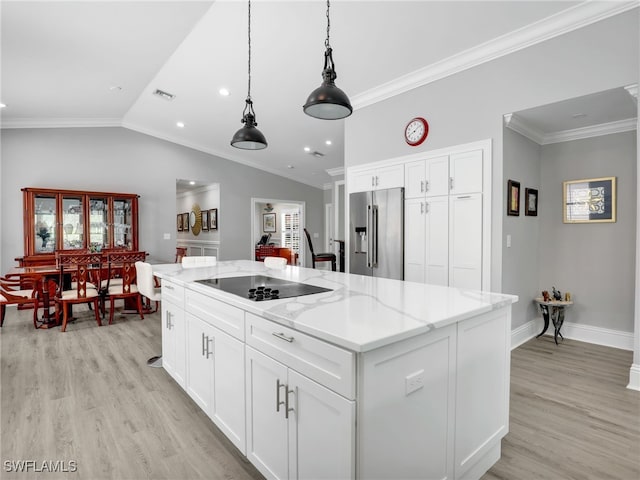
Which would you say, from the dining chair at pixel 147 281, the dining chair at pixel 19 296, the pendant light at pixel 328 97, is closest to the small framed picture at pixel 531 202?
the pendant light at pixel 328 97

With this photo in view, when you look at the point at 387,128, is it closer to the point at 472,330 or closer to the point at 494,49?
the point at 494,49

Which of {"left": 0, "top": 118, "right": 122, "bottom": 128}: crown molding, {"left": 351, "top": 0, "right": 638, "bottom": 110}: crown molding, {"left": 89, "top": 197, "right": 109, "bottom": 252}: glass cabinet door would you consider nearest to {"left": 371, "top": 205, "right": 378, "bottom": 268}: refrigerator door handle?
{"left": 351, "top": 0, "right": 638, "bottom": 110}: crown molding

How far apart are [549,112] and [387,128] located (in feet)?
5.60

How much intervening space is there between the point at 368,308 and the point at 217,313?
905 mm

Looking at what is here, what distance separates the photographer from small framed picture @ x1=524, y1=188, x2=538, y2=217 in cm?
374

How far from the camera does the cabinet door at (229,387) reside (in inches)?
67.5

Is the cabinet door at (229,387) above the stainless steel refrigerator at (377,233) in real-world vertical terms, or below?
below

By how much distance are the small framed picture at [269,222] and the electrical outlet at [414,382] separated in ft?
32.8

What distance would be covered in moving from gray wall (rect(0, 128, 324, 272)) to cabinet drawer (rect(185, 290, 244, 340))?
5216mm

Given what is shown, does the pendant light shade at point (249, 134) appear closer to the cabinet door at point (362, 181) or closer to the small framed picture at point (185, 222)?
the cabinet door at point (362, 181)

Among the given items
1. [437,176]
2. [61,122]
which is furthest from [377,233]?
[61,122]

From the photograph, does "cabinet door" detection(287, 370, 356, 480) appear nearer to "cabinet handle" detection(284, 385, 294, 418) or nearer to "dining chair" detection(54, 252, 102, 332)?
"cabinet handle" detection(284, 385, 294, 418)

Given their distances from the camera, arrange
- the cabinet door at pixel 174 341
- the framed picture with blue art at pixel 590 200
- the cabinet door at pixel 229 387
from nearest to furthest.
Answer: the cabinet door at pixel 229 387 < the cabinet door at pixel 174 341 < the framed picture with blue art at pixel 590 200

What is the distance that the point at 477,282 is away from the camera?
3438 millimetres
